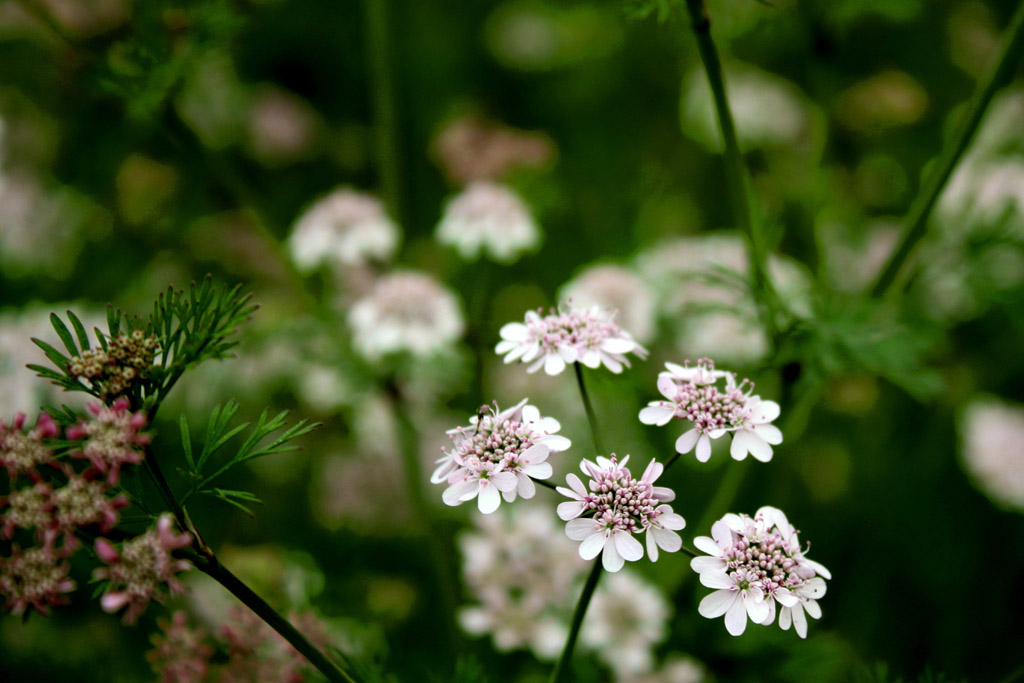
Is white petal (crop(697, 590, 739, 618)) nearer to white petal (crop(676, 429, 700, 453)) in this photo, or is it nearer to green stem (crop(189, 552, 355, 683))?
white petal (crop(676, 429, 700, 453))

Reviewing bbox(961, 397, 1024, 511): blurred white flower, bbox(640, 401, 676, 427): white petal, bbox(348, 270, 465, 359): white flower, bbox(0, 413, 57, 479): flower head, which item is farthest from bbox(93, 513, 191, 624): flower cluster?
bbox(961, 397, 1024, 511): blurred white flower

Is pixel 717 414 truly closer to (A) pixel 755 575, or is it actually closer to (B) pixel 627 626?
(A) pixel 755 575

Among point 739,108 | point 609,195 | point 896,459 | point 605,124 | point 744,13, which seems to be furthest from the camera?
point 605,124

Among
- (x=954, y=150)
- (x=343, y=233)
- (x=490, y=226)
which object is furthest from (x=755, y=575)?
(x=343, y=233)

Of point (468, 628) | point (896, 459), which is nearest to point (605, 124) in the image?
point (896, 459)

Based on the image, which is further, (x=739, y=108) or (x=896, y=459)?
(x=739, y=108)

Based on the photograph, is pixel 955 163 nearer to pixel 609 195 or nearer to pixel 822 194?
pixel 822 194
